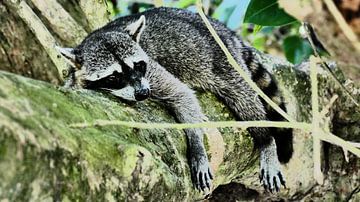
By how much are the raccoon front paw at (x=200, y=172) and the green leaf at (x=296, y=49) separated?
145 cm

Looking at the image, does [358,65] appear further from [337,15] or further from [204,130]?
[204,130]

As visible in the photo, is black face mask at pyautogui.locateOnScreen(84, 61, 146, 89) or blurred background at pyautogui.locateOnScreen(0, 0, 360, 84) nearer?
blurred background at pyautogui.locateOnScreen(0, 0, 360, 84)

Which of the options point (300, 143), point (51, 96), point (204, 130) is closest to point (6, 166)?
point (51, 96)

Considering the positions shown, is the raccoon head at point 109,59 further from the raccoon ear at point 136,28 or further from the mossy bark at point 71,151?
the mossy bark at point 71,151

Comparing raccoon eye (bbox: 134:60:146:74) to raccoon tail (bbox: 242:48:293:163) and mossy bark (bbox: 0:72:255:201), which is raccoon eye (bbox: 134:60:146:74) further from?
mossy bark (bbox: 0:72:255:201)

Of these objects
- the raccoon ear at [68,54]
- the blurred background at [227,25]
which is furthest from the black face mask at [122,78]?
the blurred background at [227,25]

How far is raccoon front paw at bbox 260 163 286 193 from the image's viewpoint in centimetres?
327

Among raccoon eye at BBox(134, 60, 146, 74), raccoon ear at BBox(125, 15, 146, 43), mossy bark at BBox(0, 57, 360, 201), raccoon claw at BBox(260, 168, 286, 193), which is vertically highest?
raccoon ear at BBox(125, 15, 146, 43)

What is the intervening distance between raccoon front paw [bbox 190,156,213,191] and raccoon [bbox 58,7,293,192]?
0.31 meters

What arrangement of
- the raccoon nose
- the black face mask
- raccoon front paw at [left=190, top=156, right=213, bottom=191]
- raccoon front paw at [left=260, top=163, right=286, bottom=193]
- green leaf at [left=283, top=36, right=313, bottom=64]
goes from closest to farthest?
raccoon front paw at [left=190, top=156, right=213, bottom=191], the raccoon nose, the black face mask, raccoon front paw at [left=260, top=163, right=286, bottom=193], green leaf at [left=283, top=36, right=313, bottom=64]

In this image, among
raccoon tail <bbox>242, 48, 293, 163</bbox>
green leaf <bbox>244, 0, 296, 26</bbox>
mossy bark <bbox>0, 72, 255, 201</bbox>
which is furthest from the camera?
raccoon tail <bbox>242, 48, 293, 163</bbox>

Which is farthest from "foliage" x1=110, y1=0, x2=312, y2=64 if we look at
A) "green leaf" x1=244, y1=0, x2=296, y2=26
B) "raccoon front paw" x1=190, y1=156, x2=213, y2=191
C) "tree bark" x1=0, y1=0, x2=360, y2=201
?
"raccoon front paw" x1=190, y1=156, x2=213, y2=191

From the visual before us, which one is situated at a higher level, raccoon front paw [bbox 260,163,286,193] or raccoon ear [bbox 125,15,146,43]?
raccoon ear [bbox 125,15,146,43]

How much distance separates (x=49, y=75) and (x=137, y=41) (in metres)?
0.53
